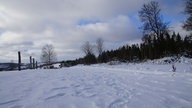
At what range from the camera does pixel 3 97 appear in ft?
20.3

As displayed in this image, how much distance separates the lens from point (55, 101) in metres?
5.71

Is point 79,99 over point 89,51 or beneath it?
beneath

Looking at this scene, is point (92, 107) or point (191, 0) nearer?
point (92, 107)

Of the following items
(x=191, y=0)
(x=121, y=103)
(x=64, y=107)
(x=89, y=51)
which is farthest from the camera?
(x=89, y=51)

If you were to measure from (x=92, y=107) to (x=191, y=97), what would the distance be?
3.32m

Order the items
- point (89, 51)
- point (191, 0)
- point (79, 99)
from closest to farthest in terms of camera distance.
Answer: point (79, 99) → point (191, 0) → point (89, 51)

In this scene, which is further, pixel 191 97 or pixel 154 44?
pixel 154 44

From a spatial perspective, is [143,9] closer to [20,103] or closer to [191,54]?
[191,54]

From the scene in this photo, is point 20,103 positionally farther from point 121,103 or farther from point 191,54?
point 191,54

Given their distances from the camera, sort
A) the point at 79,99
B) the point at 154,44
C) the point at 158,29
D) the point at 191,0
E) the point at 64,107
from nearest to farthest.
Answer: the point at 64,107
the point at 79,99
the point at 191,0
the point at 158,29
the point at 154,44

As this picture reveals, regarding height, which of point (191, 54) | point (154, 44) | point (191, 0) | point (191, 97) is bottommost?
point (191, 97)

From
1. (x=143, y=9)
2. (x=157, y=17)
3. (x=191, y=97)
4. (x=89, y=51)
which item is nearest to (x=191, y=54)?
(x=157, y=17)

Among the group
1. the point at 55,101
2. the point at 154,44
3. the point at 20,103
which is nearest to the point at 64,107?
the point at 55,101

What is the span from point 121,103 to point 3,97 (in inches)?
143
